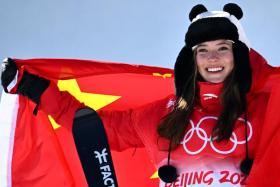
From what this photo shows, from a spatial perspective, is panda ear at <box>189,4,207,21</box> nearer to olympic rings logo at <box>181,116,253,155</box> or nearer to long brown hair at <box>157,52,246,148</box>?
long brown hair at <box>157,52,246,148</box>

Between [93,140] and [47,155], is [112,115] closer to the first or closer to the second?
[93,140]

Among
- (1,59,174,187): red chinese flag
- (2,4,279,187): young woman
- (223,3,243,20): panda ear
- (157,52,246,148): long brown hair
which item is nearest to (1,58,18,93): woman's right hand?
(1,59,174,187): red chinese flag

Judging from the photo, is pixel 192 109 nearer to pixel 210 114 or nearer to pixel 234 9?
pixel 210 114

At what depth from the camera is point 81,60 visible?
5.38 metres

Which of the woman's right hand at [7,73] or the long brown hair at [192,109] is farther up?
the woman's right hand at [7,73]

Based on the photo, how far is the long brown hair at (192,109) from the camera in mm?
4156

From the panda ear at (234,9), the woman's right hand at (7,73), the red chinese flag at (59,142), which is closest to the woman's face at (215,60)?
the panda ear at (234,9)

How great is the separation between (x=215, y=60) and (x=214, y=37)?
0.73ft

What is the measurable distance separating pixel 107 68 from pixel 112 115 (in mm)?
758

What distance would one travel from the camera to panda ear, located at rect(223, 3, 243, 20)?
458 cm

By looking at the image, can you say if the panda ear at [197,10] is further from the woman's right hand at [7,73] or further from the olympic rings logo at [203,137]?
the woman's right hand at [7,73]

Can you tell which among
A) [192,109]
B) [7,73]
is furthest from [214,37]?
[7,73]

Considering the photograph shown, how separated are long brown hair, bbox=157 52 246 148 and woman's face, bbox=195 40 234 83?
7cm

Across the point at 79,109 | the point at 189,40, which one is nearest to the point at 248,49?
the point at 189,40
